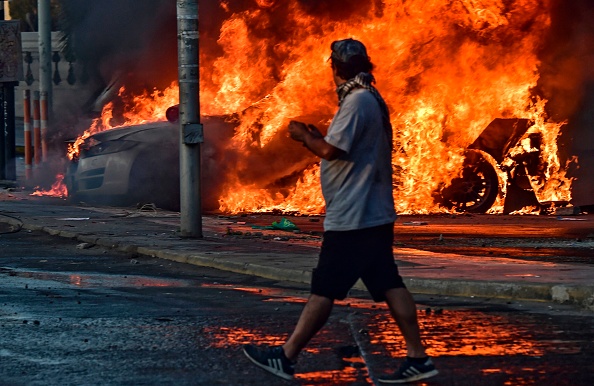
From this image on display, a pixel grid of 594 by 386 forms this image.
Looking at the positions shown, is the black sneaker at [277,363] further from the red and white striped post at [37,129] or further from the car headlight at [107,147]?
the red and white striped post at [37,129]

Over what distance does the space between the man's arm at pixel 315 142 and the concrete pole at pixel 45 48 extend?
64.1 ft

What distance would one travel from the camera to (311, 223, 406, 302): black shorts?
7066 millimetres

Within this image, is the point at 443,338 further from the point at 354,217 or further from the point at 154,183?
the point at 154,183

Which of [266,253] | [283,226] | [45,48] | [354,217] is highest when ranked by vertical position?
[45,48]

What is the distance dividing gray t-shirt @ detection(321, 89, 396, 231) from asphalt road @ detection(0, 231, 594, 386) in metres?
0.91

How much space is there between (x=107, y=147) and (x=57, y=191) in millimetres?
3803

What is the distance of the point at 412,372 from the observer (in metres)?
7.07

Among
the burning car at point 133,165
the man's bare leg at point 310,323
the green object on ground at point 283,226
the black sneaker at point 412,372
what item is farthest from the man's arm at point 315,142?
the burning car at point 133,165

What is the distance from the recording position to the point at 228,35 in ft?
71.6

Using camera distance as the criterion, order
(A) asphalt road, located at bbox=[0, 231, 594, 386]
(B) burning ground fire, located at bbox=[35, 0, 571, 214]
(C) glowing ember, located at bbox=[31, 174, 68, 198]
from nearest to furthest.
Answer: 1. (A) asphalt road, located at bbox=[0, 231, 594, 386]
2. (B) burning ground fire, located at bbox=[35, 0, 571, 214]
3. (C) glowing ember, located at bbox=[31, 174, 68, 198]

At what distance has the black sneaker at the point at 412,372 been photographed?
7.06 metres

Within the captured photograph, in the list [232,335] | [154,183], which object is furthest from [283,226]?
[232,335]

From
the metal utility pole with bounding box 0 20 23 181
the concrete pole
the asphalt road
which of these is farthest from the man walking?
the concrete pole

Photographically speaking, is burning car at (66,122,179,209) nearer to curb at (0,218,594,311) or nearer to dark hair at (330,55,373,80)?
curb at (0,218,594,311)
